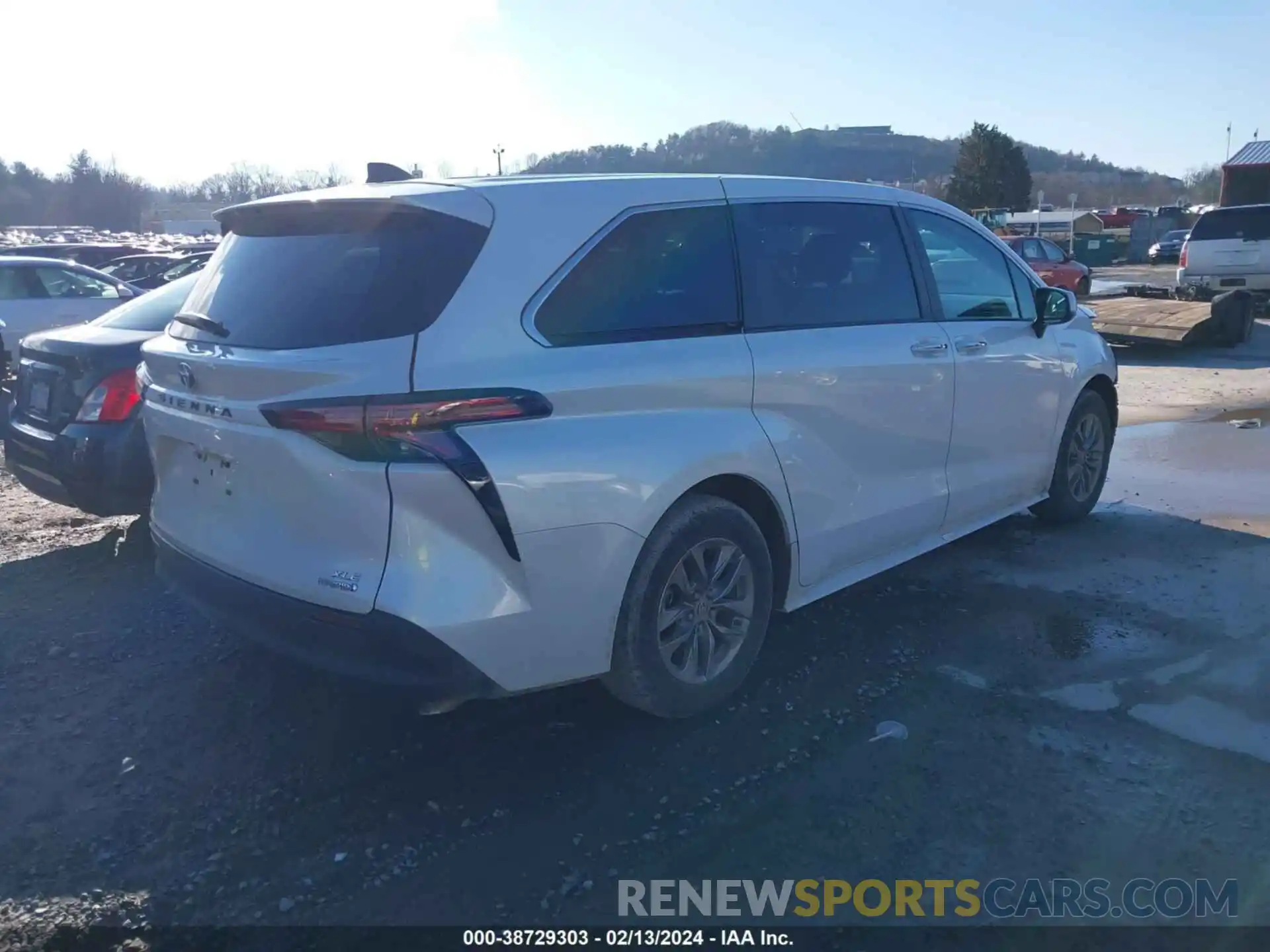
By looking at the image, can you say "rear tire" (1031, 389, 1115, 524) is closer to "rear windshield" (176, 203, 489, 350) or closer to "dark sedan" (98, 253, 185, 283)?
"rear windshield" (176, 203, 489, 350)

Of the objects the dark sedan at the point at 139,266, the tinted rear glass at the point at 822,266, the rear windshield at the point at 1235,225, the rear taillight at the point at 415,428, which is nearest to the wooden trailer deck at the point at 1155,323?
the rear windshield at the point at 1235,225

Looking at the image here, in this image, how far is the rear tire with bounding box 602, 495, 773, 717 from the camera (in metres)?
3.74

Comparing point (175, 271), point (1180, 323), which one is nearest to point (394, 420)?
point (1180, 323)

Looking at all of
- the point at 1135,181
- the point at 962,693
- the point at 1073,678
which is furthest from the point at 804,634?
the point at 1135,181

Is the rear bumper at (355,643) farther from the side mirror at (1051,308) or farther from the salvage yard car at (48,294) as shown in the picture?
the salvage yard car at (48,294)

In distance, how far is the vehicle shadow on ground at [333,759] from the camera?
3266 mm

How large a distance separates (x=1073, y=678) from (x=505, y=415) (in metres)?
2.73

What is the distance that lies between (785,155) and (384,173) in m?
16.5

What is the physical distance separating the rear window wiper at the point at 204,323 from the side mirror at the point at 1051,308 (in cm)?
417

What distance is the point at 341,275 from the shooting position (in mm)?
3490

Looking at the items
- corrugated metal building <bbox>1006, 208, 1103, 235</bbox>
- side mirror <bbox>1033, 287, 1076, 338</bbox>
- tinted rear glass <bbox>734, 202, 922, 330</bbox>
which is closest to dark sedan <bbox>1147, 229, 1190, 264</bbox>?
corrugated metal building <bbox>1006, 208, 1103, 235</bbox>

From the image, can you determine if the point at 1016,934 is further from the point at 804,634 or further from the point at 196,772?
the point at 196,772

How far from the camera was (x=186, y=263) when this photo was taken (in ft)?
52.5

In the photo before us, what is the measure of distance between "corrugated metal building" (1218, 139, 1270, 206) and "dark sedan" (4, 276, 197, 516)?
101 feet
